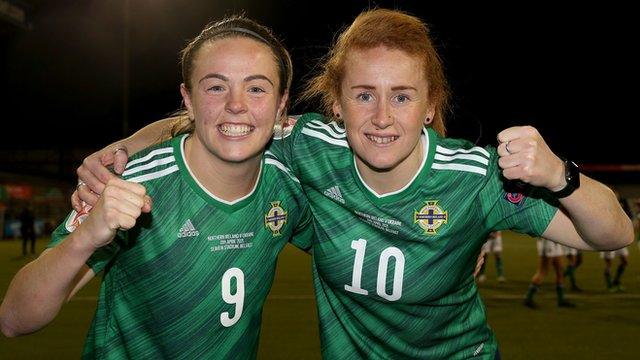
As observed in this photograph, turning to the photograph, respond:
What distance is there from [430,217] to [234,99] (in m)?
1.06

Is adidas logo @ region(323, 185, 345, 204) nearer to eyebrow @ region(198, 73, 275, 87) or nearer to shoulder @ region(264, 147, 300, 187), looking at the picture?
shoulder @ region(264, 147, 300, 187)

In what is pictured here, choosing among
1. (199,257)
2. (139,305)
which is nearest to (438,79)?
(199,257)

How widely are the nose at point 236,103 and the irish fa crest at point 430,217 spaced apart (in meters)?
0.96

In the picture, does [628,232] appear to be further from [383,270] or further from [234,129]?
[234,129]

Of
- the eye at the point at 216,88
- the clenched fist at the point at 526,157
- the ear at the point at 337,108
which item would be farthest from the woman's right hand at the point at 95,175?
the clenched fist at the point at 526,157

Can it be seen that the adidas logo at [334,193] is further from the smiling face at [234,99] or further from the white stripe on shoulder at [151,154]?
the white stripe on shoulder at [151,154]

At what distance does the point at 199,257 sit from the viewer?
9.62 ft

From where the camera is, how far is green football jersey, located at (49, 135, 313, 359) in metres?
2.89

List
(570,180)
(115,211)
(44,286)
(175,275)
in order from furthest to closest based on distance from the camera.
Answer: (175,275)
(570,180)
(44,286)
(115,211)

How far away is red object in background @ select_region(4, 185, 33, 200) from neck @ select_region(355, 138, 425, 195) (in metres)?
33.5

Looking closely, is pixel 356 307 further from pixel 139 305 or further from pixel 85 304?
pixel 85 304

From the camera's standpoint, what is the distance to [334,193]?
11.0ft

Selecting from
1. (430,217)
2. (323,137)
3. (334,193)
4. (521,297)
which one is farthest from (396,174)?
(521,297)

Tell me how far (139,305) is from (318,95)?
1.56 m
